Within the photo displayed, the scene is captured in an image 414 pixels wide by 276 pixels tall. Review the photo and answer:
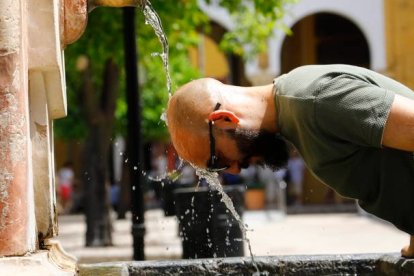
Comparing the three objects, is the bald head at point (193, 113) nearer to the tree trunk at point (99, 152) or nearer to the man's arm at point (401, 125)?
the man's arm at point (401, 125)

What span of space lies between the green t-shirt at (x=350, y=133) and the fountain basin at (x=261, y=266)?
729mm

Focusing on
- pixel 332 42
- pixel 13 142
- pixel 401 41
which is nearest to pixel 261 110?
pixel 13 142

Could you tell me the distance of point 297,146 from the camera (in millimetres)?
3258

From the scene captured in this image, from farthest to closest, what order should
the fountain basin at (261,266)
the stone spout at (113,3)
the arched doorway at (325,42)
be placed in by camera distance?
1. the arched doorway at (325,42)
2. the fountain basin at (261,266)
3. the stone spout at (113,3)

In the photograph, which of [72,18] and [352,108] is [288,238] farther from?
[352,108]

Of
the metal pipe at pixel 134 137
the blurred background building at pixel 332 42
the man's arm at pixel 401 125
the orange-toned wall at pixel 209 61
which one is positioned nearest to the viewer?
the man's arm at pixel 401 125

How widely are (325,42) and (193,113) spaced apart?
23.6 metres

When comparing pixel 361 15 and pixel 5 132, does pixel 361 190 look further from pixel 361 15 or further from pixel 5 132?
pixel 361 15

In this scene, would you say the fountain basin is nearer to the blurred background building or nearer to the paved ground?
the paved ground

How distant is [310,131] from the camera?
3.08 meters

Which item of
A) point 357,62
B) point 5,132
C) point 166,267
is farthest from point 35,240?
point 357,62

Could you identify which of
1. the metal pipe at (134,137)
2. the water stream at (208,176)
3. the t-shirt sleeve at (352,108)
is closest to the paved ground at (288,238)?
the metal pipe at (134,137)

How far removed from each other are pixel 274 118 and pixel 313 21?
76.8ft

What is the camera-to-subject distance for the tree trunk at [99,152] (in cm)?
1323
